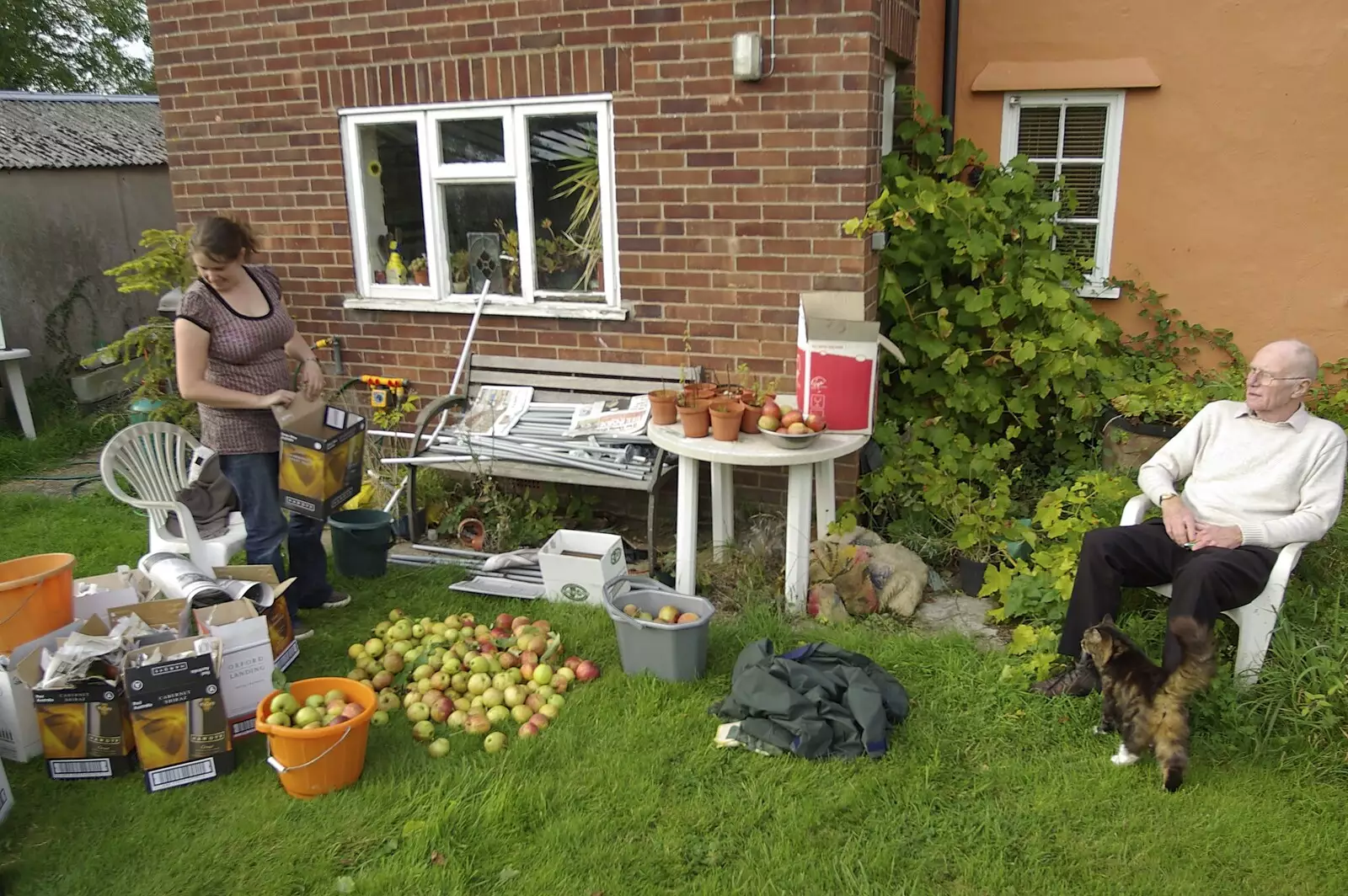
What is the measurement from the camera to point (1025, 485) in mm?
5695

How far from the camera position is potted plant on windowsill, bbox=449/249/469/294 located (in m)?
5.90

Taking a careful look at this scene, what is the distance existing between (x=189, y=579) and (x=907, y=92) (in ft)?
15.2

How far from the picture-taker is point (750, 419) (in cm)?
435

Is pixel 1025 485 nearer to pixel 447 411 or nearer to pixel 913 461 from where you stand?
pixel 913 461

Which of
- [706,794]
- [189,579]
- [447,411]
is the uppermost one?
[447,411]

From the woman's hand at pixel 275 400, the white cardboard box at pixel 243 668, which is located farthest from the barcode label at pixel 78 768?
the woman's hand at pixel 275 400

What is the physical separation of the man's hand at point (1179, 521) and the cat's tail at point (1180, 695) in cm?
45

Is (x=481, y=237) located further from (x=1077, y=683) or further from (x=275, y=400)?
(x=1077, y=683)

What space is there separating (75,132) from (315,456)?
332 inches

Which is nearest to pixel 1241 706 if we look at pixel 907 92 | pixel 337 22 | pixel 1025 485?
pixel 1025 485

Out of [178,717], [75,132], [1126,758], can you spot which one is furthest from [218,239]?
[75,132]

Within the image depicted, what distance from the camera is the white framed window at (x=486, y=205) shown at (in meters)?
5.38

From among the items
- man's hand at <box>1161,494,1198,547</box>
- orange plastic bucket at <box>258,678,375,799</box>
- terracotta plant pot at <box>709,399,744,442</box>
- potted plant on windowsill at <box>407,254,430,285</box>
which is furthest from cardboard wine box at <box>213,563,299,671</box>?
man's hand at <box>1161,494,1198,547</box>

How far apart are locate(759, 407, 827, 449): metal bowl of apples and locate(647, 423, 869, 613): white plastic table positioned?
0.12 ft
